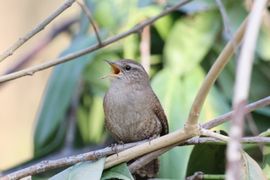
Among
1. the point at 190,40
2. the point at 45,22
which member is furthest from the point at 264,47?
the point at 45,22

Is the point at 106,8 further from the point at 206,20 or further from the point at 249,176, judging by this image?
the point at 249,176

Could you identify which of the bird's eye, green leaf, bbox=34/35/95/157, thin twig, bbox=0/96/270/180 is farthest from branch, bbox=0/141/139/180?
green leaf, bbox=34/35/95/157

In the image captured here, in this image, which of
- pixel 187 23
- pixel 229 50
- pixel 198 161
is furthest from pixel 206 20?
pixel 229 50

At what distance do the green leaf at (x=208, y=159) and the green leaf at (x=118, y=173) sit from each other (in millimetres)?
370

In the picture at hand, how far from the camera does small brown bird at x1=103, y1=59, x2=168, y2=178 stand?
280 cm

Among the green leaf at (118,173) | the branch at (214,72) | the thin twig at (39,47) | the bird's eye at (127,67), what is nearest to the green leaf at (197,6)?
the bird's eye at (127,67)

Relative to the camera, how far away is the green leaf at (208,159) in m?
2.33

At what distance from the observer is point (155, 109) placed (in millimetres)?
2832

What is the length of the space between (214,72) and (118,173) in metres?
0.61

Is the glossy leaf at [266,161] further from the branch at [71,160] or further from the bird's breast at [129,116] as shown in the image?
the bird's breast at [129,116]

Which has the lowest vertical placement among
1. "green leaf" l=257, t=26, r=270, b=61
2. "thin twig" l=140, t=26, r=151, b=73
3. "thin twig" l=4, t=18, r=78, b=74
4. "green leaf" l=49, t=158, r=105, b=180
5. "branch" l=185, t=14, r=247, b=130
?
"green leaf" l=49, t=158, r=105, b=180

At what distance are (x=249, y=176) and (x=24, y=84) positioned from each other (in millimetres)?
3747

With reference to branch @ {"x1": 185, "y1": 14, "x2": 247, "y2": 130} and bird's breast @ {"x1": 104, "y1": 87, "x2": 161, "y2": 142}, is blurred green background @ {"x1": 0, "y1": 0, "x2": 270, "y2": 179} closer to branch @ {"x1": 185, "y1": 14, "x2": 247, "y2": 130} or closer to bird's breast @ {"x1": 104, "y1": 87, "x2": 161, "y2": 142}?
bird's breast @ {"x1": 104, "y1": 87, "x2": 161, "y2": 142}

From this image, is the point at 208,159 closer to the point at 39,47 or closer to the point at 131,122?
the point at 131,122
